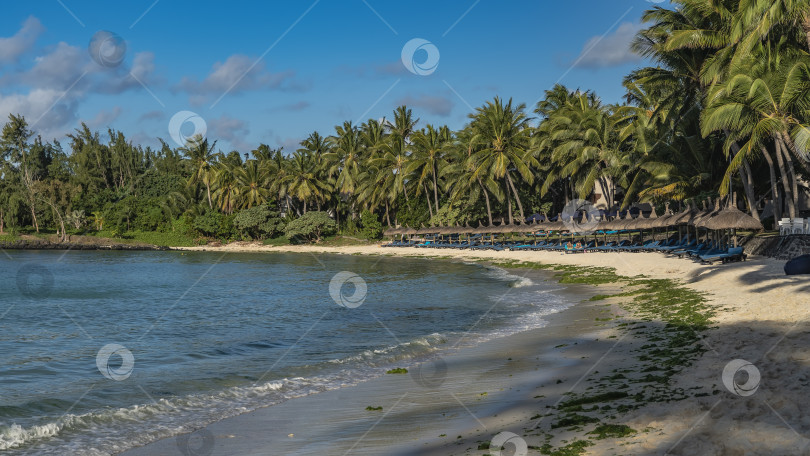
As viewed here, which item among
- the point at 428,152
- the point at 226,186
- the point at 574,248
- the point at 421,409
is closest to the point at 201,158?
the point at 226,186

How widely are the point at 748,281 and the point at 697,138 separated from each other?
21.9m

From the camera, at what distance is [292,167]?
2726 inches

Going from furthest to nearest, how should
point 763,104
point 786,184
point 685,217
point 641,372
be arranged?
point 685,217 → point 786,184 → point 763,104 → point 641,372

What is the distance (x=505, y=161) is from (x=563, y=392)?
1696 inches

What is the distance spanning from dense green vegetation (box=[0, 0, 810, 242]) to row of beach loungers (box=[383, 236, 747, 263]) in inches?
128

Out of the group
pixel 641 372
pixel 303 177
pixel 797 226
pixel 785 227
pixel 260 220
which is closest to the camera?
pixel 641 372

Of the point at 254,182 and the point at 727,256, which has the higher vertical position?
the point at 254,182

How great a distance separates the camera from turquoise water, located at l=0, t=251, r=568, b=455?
899 centimetres

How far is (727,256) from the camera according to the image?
2223cm

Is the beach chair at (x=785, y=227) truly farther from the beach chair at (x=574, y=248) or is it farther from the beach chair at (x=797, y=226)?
the beach chair at (x=574, y=248)

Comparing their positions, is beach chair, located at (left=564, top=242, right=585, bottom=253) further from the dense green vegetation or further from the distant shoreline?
the distant shoreline

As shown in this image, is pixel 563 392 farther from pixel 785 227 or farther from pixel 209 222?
pixel 209 222

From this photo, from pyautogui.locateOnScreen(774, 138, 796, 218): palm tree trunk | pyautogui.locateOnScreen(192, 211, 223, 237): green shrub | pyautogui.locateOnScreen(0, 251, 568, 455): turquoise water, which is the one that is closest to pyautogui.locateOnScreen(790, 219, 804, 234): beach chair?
pyautogui.locateOnScreen(774, 138, 796, 218): palm tree trunk

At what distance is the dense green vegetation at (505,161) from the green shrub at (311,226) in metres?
0.28
